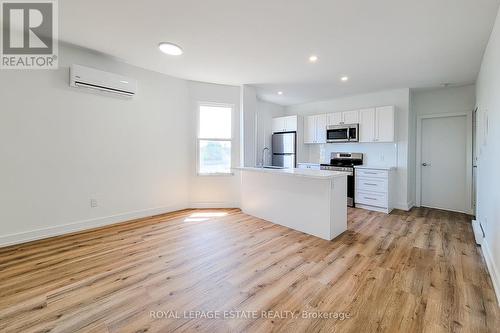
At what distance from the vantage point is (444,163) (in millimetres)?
4871

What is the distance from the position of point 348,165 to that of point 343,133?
76cm

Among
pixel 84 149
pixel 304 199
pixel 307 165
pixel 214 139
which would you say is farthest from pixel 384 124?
pixel 84 149

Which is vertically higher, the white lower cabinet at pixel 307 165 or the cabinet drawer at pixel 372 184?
the white lower cabinet at pixel 307 165

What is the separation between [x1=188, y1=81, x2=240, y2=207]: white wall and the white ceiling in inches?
22.7

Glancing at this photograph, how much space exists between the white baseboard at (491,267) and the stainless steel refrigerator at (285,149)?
150 inches

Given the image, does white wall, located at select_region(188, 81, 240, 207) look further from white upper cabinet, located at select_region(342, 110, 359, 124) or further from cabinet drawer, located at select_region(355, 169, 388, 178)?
cabinet drawer, located at select_region(355, 169, 388, 178)

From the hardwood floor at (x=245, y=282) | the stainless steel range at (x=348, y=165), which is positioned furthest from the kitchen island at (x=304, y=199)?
the stainless steel range at (x=348, y=165)

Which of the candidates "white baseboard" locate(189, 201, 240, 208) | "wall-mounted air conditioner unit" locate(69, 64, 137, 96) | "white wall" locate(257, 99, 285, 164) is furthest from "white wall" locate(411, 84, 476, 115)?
"wall-mounted air conditioner unit" locate(69, 64, 137, 96)

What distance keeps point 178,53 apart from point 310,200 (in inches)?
112

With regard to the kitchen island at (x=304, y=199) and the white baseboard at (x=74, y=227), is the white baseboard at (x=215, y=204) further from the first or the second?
the kitchen island at (x=304, y=199)

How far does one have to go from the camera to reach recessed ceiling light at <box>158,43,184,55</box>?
9.89 feet

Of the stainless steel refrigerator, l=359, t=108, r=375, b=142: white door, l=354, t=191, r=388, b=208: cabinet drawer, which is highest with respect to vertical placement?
l=359, t=108, r=375, b=142: white door

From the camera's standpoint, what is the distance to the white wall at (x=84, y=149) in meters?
2.87

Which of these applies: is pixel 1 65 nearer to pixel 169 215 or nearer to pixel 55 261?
pixel 55 261
